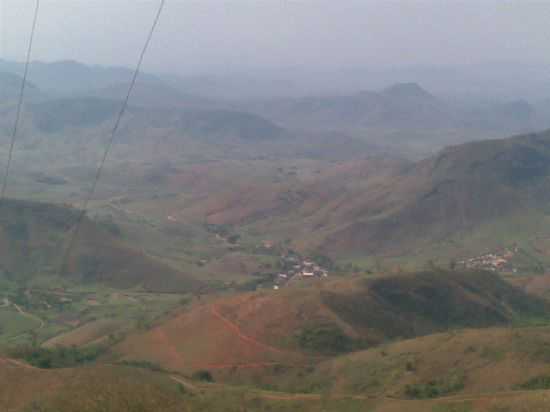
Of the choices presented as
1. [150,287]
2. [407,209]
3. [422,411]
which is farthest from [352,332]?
[407,209]

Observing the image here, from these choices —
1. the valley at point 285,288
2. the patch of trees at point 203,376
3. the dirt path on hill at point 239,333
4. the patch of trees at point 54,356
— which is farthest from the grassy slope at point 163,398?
the dirt path on hill at point 239,333

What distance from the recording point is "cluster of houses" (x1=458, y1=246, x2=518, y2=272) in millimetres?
93500

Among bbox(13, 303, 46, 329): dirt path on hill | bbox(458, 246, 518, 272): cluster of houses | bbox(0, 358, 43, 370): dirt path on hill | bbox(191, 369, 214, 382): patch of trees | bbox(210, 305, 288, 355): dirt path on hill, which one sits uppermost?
bbox(0, 358, 43, 370): dirt path on hill

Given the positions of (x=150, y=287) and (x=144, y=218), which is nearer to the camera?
(x=150, y=287)

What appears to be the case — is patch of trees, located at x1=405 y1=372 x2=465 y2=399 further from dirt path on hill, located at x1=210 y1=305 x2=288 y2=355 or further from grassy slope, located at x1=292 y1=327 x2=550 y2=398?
dirt path on hill, located at x1=210 y1=305 x2=288 y2=355

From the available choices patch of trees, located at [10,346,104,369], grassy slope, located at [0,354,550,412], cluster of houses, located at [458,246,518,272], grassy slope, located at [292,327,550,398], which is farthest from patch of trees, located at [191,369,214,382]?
cluster of houses, located at [458,246,518,272]

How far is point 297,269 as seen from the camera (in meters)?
93.9

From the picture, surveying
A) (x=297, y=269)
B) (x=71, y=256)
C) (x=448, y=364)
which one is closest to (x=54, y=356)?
(x=448, y=364)

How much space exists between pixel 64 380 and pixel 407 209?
8917cm

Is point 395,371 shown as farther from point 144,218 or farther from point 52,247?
point 144,218

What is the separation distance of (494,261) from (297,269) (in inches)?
1248

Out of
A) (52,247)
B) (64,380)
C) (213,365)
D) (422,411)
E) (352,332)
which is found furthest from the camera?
(52,247)

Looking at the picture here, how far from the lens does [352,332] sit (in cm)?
4934

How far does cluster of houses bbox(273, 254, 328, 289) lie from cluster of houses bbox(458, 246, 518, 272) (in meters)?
23.1
